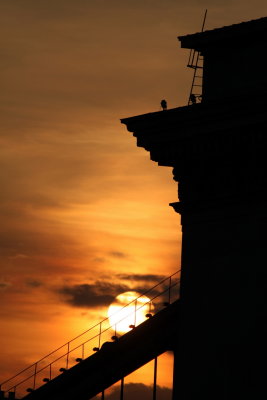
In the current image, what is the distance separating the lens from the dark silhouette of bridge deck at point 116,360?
6506 centimetres

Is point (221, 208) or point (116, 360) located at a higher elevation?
point (221, 208)

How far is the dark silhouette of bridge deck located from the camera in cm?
6506

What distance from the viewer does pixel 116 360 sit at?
67438 mm

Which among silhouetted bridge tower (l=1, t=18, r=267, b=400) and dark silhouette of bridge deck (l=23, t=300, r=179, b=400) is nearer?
silhouetted bridge tower (l=1, t=18, r=267, b=400)

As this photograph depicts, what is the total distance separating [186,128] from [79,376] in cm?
1486

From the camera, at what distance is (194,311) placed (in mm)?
61562

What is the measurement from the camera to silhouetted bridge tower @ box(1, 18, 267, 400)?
58.7 metres

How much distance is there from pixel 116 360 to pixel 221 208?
1060 centimetres

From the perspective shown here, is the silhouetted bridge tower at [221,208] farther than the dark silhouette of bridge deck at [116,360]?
No

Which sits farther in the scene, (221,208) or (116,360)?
(116,360)

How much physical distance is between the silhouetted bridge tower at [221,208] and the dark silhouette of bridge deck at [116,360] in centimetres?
125

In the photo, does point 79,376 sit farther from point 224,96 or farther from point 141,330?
point 224,96

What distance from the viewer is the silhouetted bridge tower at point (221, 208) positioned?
58.7 meters

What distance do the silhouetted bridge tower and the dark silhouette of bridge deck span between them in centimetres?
125
